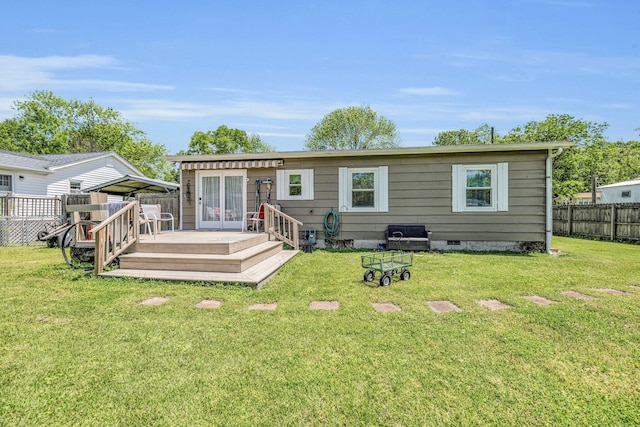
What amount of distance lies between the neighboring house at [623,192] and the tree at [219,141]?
2728cm

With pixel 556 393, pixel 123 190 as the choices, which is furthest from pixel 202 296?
pixel 123 190

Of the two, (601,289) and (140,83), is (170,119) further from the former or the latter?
(601,289)

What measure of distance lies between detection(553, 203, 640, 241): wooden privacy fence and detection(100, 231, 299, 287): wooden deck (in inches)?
458

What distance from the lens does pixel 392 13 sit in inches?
336

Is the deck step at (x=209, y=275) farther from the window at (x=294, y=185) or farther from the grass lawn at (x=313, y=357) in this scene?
the window at (x=294, y=185)

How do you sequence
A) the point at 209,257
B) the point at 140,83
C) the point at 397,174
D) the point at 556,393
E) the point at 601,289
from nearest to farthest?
1. the point at 556,393
2. the point at 601,289
3. the point at 209,257
4. the point at 397,174
5. the point at 140,83

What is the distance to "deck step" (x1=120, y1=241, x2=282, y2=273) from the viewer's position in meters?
4.73

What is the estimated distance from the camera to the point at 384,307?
3.49 m

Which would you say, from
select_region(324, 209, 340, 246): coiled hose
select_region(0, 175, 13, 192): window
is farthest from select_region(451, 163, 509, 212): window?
select_region(0, 175, 13, 192): window

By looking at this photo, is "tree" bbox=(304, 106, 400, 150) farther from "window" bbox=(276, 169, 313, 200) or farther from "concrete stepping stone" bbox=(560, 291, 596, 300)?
"concrete stepping stone" bbox=(560, 291, 596, 300)

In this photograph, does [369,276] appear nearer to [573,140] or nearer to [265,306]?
[265,306]

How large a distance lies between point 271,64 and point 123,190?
22.2ft

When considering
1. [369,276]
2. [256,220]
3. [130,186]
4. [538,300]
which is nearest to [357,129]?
[256,220]

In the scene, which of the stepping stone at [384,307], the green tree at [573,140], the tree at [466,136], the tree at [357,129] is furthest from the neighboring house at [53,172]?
the tree at [466,136]
